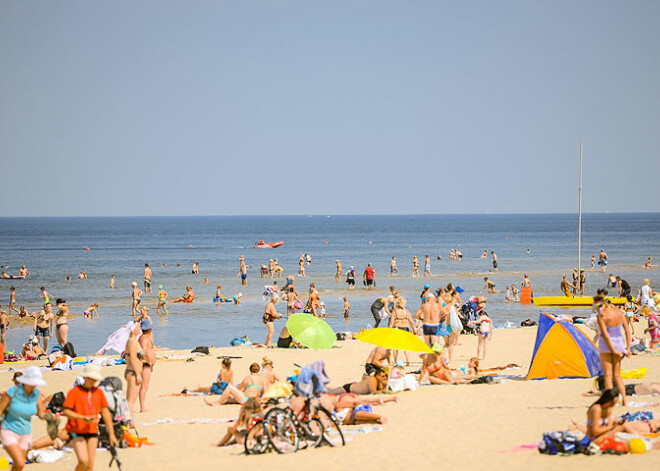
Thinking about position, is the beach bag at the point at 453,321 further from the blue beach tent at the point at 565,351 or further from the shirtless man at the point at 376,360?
the shirtless man at the point at 376,360

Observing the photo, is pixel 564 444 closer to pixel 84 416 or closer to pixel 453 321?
pixel 84 416

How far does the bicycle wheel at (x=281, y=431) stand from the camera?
10.0 metres

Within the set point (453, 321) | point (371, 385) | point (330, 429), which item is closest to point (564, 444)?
point (330, 429)

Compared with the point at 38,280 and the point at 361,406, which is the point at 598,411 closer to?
the point at 361,406

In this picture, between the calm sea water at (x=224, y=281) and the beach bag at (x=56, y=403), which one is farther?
the calm sea water at (x=224, y=281)

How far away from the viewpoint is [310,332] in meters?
16.6

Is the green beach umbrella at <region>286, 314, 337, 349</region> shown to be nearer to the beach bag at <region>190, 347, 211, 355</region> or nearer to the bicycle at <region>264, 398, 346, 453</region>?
the beach bag at <region>190, 347, 211, 355</region>

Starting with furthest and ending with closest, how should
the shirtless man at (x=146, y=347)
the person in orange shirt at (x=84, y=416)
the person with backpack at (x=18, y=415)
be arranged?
the shirtless man at (x=146, y=347) → the person with backpack at (x=18, y=415) → the person in orange shirt at (x=84, y=416)

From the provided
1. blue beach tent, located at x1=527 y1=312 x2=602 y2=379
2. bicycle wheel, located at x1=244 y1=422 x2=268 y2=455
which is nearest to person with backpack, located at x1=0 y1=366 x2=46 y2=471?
bicycle wheel, located at x1=244 y1=422 x2=268 y2=455

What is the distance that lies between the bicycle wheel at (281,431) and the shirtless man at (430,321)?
5.64m

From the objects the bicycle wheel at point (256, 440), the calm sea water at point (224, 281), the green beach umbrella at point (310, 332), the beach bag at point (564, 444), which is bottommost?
the calm sea water at point (224, 281)

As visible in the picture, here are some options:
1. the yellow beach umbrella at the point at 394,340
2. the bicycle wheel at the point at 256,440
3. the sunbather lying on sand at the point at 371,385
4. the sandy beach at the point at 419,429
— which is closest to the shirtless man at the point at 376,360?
the sunbather lying on sand at the point at 371,385

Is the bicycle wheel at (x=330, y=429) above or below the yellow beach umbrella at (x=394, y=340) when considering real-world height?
below

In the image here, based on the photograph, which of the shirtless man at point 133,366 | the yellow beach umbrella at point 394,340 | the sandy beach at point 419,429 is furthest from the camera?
the yellow beach umbrella at point 394,340
